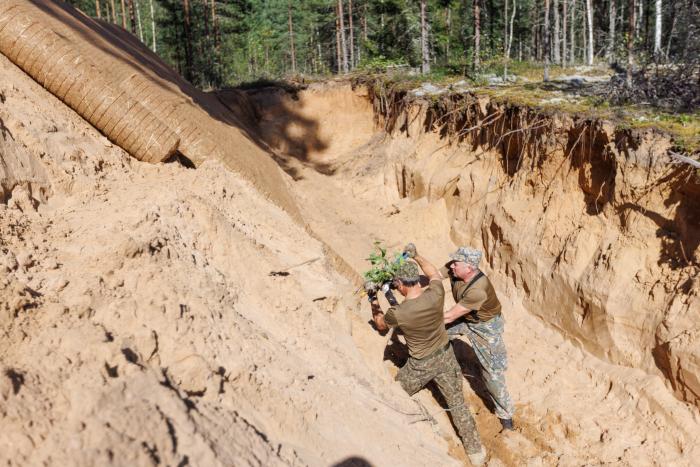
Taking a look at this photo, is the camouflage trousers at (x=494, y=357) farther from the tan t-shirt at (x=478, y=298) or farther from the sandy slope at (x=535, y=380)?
the sandy slope at (x=535, y=380)

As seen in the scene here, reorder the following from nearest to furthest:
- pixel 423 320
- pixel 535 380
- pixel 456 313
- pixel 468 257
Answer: pixel 423 320 < pixel 456 313 < pixel 468 257 < pixel 535 380

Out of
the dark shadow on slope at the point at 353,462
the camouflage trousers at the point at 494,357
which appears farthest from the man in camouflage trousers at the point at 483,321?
the dark shadow on slope at the point at 353,462

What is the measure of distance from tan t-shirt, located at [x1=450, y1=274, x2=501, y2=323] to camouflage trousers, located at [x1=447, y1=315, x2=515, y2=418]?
0.09 m

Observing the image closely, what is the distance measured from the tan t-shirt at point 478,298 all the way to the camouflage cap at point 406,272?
49 centimetres

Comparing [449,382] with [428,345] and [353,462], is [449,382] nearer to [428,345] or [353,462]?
[428,345]

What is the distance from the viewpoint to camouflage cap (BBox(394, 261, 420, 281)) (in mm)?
4809

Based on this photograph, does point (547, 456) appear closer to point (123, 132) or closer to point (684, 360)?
point (684, 360)

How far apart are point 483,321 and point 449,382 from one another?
0.78 m

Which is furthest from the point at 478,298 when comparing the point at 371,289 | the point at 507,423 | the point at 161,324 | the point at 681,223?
the point at 161,324

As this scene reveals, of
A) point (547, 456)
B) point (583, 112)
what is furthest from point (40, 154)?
point (583, 112)

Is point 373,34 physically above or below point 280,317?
above

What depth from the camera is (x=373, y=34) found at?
26.0 m

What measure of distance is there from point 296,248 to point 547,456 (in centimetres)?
354

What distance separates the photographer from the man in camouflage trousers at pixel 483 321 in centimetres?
508
